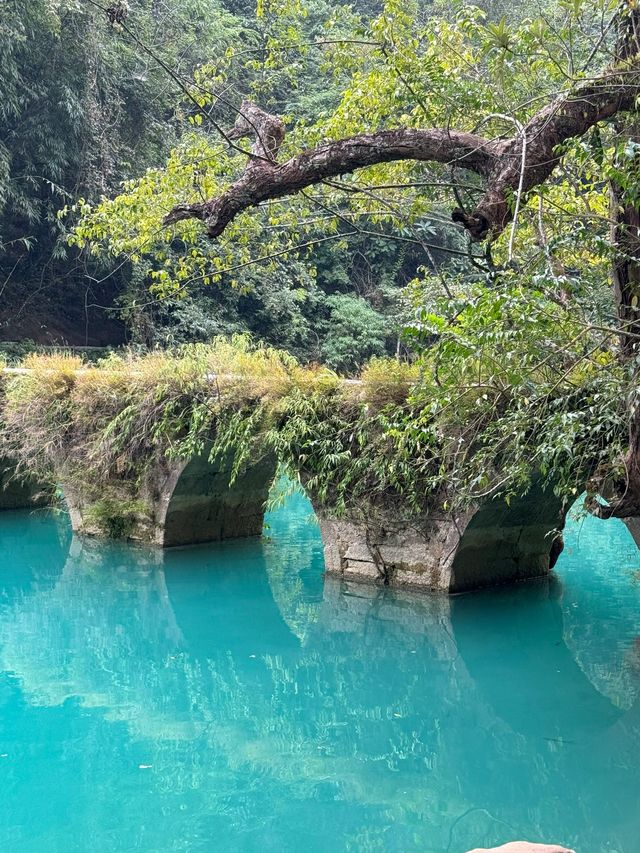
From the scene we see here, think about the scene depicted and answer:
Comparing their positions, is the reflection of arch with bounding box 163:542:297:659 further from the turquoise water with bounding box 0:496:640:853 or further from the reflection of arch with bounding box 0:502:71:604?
the reflection of arch with bounding box 0:502:71:604

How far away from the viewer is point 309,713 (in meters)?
5.64

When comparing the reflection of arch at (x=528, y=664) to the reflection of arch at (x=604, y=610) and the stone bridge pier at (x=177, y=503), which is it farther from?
the stone bridge pier at (x=177, y=503)

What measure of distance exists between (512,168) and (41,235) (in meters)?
15.0

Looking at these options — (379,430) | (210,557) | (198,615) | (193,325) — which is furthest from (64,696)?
(193,325)

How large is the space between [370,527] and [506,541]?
118 centimetres

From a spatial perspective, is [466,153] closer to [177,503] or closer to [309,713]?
[309,713]

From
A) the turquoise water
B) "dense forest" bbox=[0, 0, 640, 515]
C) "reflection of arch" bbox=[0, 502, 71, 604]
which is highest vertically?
"dense forest" bbox=[0, 0, 640, 515]

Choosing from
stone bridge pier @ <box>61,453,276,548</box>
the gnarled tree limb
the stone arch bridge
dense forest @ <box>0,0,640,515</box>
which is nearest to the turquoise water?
the stone arch bridge

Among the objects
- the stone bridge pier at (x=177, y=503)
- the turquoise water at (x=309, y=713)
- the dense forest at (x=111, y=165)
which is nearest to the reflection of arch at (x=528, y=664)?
the turquoise water at (x=309, y=713)

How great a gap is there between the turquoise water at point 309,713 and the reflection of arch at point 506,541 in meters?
0.20

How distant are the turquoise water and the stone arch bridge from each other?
0.24 m

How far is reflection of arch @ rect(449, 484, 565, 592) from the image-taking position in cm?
746

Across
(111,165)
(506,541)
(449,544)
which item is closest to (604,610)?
(506,541)

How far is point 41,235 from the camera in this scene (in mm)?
17844
